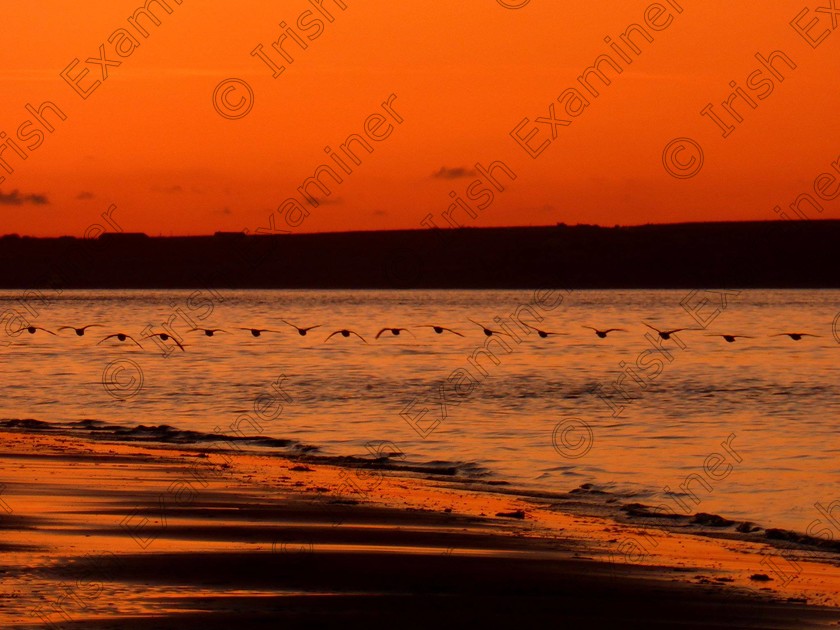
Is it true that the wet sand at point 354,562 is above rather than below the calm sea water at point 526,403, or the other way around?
below

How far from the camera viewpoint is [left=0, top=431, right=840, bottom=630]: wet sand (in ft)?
34.8

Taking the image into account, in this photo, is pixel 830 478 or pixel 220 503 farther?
pixel 830 478

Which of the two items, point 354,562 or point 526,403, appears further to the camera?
point 526,403

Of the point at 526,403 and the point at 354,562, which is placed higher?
the point at 526,403

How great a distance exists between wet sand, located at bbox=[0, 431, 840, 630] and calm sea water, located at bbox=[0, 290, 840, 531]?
12.1ft

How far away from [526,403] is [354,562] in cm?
2667

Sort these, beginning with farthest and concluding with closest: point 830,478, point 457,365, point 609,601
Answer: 1. point 457,365
2. point 830,478
3. point 609,601

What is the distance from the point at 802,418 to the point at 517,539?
22.3 meters

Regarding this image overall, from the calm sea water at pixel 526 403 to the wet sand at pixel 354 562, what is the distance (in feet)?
12.1

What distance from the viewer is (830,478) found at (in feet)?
74.3

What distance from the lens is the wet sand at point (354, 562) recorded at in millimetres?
10594

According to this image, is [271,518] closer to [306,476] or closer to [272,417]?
[306,476]

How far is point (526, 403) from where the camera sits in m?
39.1

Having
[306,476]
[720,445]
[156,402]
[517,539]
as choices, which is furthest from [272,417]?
[517,539]
